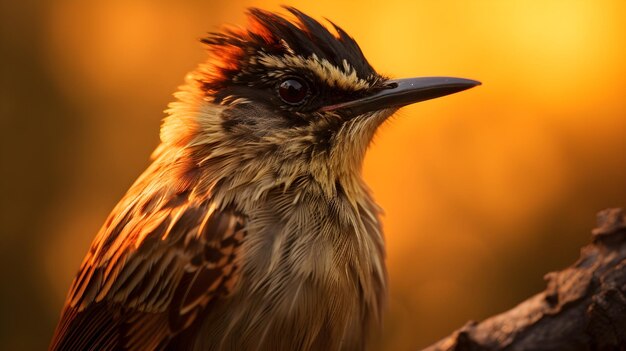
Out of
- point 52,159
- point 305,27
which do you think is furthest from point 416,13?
point 52,159

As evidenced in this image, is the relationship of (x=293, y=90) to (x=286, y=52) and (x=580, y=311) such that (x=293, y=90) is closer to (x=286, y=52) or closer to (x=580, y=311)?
(x=286, y=52)

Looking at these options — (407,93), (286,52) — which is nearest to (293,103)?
(286,52)

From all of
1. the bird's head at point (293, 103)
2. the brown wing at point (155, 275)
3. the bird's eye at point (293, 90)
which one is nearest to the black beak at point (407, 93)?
the bird's head at point (293, 103)

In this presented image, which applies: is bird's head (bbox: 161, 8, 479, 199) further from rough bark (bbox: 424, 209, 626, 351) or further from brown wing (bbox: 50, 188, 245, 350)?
rough bark (bbox: 424, 209, 626, 351)

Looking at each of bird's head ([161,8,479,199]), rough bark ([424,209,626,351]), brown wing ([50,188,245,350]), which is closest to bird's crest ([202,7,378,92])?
bird's head ([161,8,479,199])

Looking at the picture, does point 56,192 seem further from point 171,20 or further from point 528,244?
point 528,244

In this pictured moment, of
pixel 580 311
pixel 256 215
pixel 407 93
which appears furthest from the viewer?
pixel 407 93
